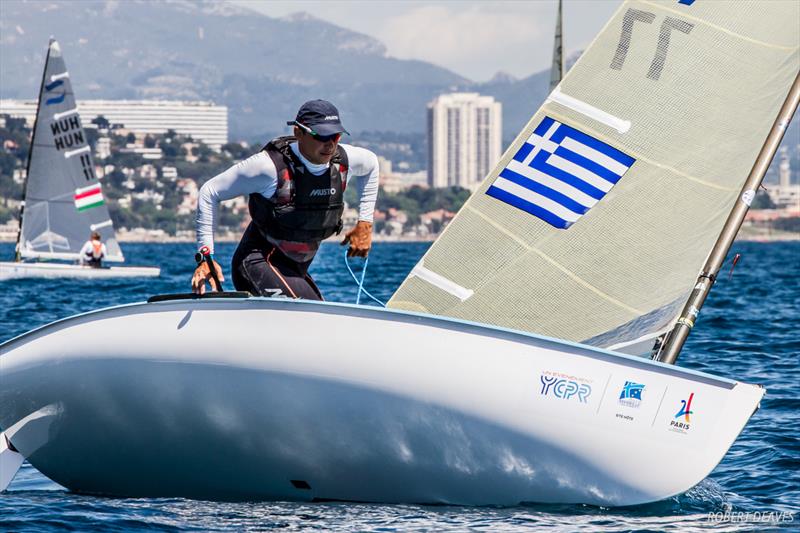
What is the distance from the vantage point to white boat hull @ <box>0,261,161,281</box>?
32188 mm

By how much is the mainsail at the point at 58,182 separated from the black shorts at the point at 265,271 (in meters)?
28.7

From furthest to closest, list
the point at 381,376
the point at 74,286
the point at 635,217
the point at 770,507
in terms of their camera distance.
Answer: the point at 74,286 < the point at 635,217 < the point at 770,507 < the point at 381,376

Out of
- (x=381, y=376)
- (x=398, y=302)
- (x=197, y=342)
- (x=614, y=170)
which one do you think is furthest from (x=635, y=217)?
(x=197, y=342)

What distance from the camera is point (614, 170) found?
6.85m

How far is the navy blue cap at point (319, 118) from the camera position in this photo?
19.5ft

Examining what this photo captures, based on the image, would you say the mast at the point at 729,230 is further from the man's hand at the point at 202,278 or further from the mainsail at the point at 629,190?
the man's hand at the point at 202,278

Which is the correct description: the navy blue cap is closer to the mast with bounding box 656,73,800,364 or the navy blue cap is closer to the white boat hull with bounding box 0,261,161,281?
the mast with bounding box 656,73,800,364

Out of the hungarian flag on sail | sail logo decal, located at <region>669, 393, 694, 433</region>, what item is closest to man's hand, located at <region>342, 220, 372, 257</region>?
sail logo decal, located at <region>669, 393, 694, 433</region>

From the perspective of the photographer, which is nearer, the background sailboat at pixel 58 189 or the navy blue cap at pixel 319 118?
the navy blue cap at pixel 319 118

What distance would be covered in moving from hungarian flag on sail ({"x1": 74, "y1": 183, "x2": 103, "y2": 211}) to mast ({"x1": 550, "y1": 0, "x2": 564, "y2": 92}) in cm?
1954

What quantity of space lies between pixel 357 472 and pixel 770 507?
2096 mm

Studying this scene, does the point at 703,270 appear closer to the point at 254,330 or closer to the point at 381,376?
the point at 381,376

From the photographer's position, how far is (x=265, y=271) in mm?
6336

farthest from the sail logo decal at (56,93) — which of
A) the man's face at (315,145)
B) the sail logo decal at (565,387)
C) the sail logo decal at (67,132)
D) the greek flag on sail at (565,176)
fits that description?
the sail logo decal at (565,387)
